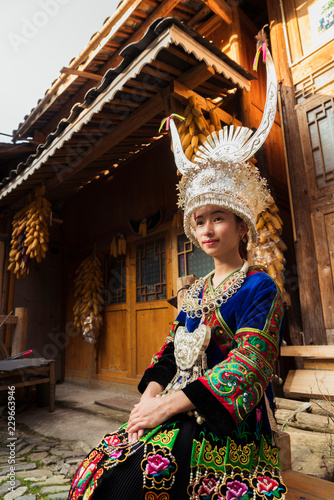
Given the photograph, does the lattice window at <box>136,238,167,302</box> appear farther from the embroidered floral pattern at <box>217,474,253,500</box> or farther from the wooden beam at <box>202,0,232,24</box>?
the embroidered floral pattern at <box>217,474,253,500</box>

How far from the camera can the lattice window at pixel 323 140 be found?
416 cm

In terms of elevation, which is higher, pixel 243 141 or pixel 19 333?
pixel 243 141

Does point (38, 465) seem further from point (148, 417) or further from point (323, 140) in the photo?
point (323, 140)

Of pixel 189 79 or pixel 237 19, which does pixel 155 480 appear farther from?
pixel 237 19

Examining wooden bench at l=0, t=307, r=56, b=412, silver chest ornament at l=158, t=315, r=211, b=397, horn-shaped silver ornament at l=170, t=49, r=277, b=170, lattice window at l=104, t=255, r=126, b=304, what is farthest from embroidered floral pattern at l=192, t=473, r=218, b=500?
lattice window at l=104, t=255, r=126, b=304

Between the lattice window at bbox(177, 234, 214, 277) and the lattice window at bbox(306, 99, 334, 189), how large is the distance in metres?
1.93

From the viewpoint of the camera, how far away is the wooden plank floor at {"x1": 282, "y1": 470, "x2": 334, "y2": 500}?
1.65m

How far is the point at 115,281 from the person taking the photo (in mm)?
7148

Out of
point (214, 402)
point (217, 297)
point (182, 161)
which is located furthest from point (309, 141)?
point (214, 402)

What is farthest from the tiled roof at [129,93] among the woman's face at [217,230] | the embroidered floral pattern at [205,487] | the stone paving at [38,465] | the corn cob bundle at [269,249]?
the stone paving at [38,465]

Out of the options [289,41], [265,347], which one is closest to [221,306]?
[265,347]

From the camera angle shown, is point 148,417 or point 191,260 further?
point 191,260

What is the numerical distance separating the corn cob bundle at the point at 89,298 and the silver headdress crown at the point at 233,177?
5610mm

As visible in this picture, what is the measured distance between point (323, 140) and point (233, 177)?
10.5ft
